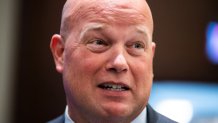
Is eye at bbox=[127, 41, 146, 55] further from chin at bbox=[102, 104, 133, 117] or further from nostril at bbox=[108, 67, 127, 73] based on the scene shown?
chin at bbox=[102, 104, 133, 117]

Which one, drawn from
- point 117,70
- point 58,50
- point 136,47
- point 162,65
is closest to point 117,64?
point 117,70

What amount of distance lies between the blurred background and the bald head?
51.7 inches

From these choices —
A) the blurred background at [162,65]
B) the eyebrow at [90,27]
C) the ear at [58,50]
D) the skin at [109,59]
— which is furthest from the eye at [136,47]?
the blurred background at [162,65]

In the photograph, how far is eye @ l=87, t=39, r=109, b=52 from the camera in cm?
162

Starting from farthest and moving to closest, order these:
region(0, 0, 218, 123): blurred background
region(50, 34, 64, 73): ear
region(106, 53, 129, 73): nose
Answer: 1. region(0, 0, 218, 123): blurred background
2. region(50, 34, 64, 73): ear
3. region(106, 53, 129, 73): nose

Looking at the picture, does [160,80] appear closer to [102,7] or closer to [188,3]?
[188,3]

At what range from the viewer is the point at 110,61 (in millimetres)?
1583

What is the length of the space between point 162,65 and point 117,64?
1906 mm

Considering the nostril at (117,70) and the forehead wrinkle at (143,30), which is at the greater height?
the forehead wrinkle at (143,30)

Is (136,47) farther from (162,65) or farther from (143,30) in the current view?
(162,65)

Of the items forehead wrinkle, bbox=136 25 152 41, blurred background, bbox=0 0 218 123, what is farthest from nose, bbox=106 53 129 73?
blurred background, bbox=0 0 218 123

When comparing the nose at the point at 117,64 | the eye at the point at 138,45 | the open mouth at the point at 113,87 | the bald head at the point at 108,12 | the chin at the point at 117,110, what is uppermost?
the bald head at the point at 108,12

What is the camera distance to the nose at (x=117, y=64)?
155 cm

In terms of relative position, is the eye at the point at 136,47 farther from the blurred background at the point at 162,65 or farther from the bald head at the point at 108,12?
the blurred background at the point at 162,65
